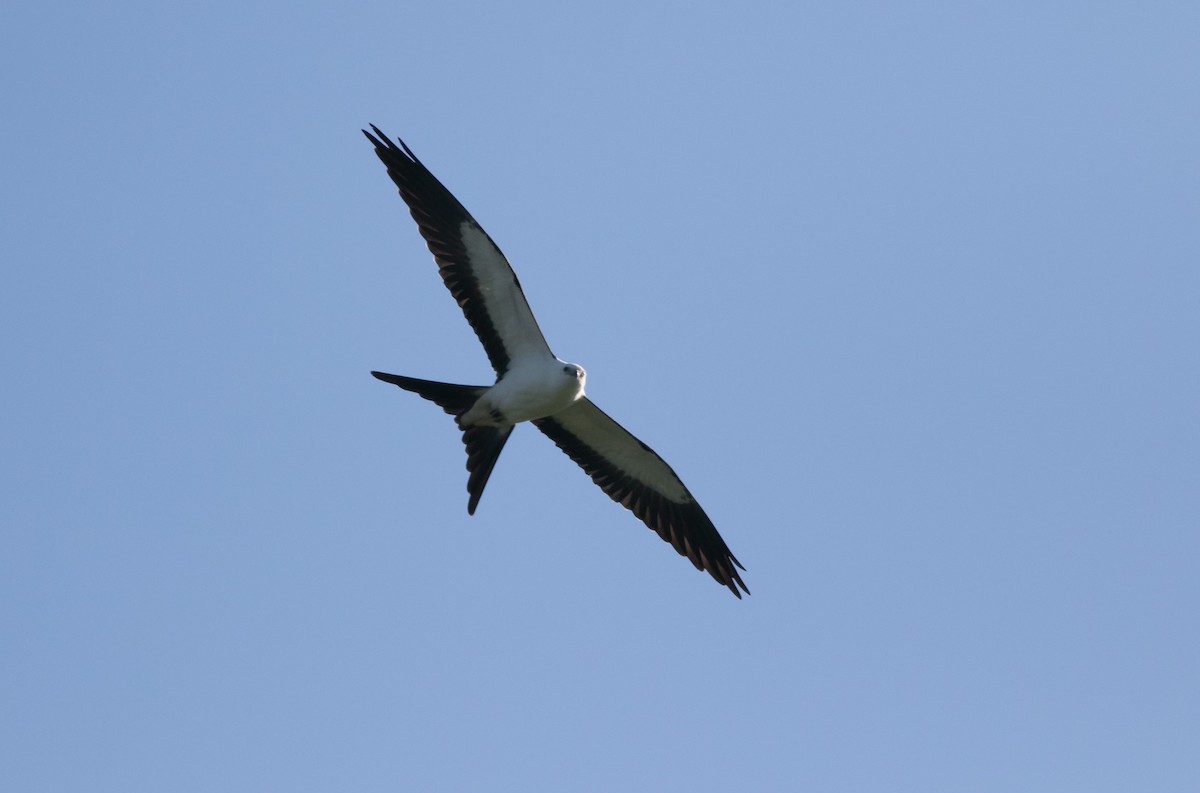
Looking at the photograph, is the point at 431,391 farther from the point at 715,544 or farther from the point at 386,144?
the point at 715,544

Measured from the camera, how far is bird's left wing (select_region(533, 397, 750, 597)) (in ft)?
44.7

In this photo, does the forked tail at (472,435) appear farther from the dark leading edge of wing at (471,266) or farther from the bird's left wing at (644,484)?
the bird's left wing at (644,484)

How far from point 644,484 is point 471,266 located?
2.93 m

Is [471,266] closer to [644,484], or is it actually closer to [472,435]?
[472,435]

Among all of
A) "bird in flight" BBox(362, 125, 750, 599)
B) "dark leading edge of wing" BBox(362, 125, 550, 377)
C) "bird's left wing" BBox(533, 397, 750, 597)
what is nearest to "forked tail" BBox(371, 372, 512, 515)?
"bird in flight" BBox(362, 125, 750, 599)

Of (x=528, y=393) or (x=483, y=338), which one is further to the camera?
(x=483, y=338)

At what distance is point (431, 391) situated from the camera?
12578mm

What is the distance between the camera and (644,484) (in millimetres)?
14078

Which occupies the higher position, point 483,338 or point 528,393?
point 483,338

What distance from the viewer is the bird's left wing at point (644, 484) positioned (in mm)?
13633

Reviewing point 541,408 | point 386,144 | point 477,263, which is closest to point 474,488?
point 541,408

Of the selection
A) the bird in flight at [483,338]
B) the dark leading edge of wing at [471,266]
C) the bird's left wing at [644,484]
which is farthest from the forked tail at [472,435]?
the bird's left wing at [644,484]

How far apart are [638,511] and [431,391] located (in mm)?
2653

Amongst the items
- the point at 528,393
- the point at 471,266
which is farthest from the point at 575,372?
the point at 471,266
